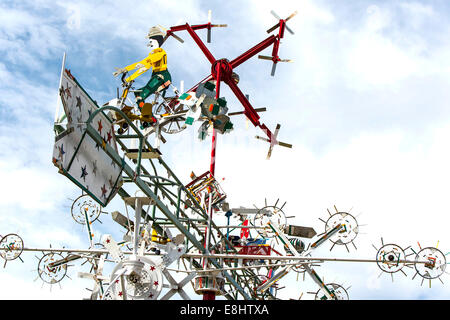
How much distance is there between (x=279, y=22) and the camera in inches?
931

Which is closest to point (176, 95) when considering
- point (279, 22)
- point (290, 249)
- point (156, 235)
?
point (156, 235)

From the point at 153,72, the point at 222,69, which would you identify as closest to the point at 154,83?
the point at 153,72

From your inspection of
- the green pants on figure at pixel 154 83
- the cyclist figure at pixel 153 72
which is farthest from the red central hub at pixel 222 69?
the green pants on figure at pixel 154 83

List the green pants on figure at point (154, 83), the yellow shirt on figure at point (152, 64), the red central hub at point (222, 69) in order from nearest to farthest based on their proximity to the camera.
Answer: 1. the green pants on figure at point (154, 83)
2. the yellow shirt on figure at point (152, 64)
3. the red central hub at point (222, 69)

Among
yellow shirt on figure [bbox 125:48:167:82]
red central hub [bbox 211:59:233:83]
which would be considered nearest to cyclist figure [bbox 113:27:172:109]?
yellow shirt on figure [bbox 125:48:167:82]

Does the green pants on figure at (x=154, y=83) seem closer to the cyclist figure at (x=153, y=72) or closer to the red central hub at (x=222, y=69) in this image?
the cyclist figure at (x=153, y=72)

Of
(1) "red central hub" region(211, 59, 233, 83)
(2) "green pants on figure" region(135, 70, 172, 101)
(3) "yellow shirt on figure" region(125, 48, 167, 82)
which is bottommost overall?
(2) "green pants on figure" region(135, 70, 172, 101)

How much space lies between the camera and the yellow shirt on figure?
17.7 meters

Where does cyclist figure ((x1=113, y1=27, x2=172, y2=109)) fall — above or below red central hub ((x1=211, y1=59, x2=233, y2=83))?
below

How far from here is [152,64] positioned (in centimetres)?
1786

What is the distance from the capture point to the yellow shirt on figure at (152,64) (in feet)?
58.0

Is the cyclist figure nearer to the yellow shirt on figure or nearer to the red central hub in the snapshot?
the yellow shirt on figure

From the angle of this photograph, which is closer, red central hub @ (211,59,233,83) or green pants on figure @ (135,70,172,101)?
green pants on figure @ (135,70,172,101)
